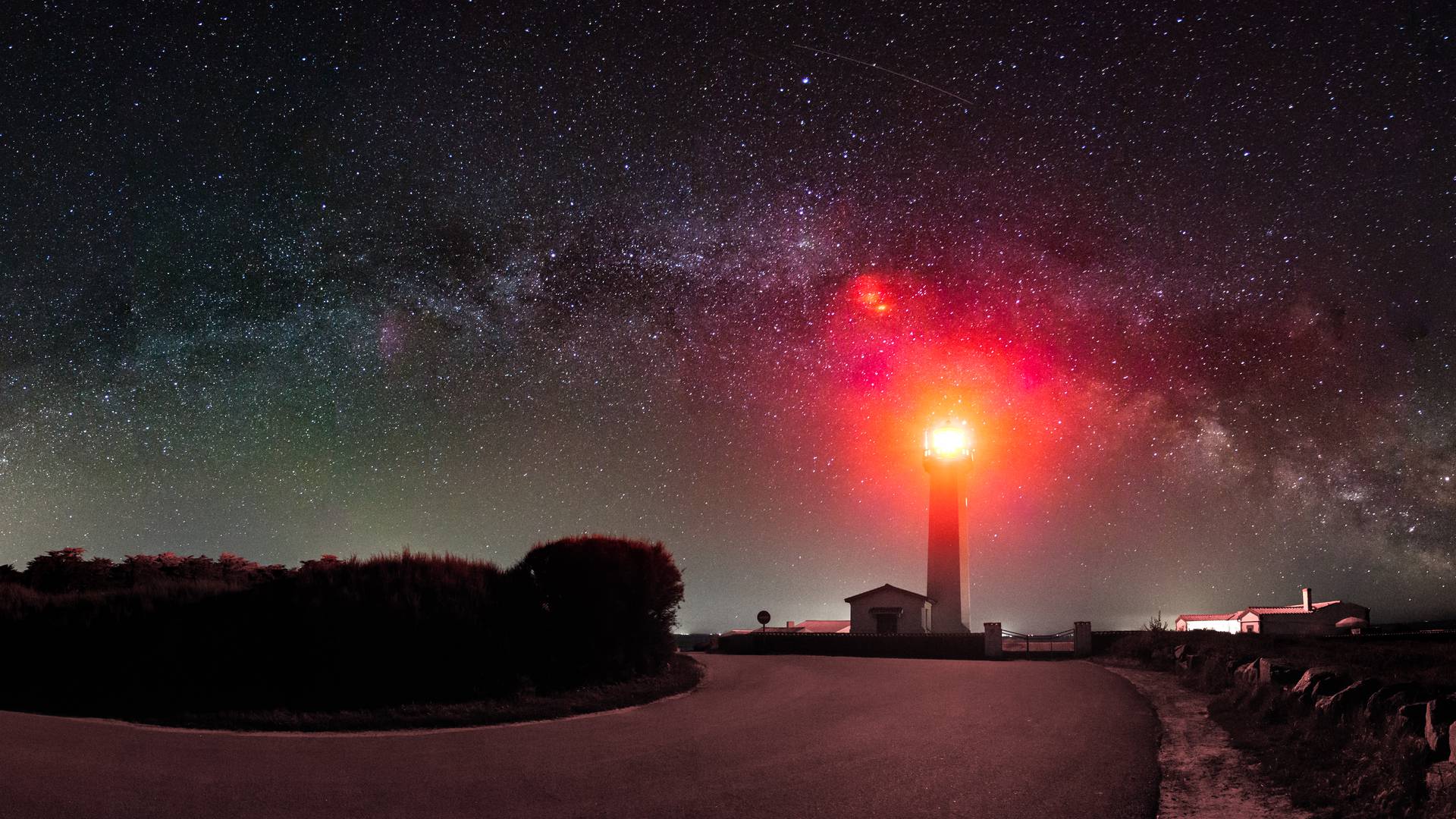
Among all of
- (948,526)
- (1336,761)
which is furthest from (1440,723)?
(948,526)

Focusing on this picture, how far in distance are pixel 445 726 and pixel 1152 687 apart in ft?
46.0

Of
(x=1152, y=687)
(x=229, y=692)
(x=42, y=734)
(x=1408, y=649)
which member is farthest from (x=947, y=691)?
(x=1408, y=649)

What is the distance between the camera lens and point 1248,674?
1482 cm

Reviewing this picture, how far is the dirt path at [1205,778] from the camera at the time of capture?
7.49 m

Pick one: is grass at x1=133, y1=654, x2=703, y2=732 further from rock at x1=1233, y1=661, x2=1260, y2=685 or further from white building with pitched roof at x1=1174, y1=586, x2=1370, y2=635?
white building with pitched roof at x1=1174, y1=586, x2=1370, y2=635

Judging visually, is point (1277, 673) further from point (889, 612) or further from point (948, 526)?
point (948, 526)

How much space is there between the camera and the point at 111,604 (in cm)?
1647

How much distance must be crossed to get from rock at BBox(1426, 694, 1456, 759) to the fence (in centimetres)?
2613

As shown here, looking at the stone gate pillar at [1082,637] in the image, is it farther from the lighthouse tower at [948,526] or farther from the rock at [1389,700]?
the rock at [1389,700]

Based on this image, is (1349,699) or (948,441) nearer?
(1349,699)

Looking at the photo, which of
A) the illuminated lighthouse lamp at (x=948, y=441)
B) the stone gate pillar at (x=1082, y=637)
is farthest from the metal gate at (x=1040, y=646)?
the illuminated lighthouse lamp at (x=948, y=441)

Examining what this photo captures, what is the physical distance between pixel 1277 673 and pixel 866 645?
74.3 feet

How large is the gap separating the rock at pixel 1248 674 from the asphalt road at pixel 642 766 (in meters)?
1.92

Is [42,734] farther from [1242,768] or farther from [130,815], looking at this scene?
[1242,768]
